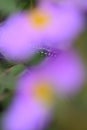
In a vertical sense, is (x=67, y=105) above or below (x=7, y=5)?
below

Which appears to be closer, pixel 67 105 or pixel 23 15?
pixel 67 105

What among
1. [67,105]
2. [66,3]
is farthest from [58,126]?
[66,3]

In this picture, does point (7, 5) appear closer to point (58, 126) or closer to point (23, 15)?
point (23, 15)
